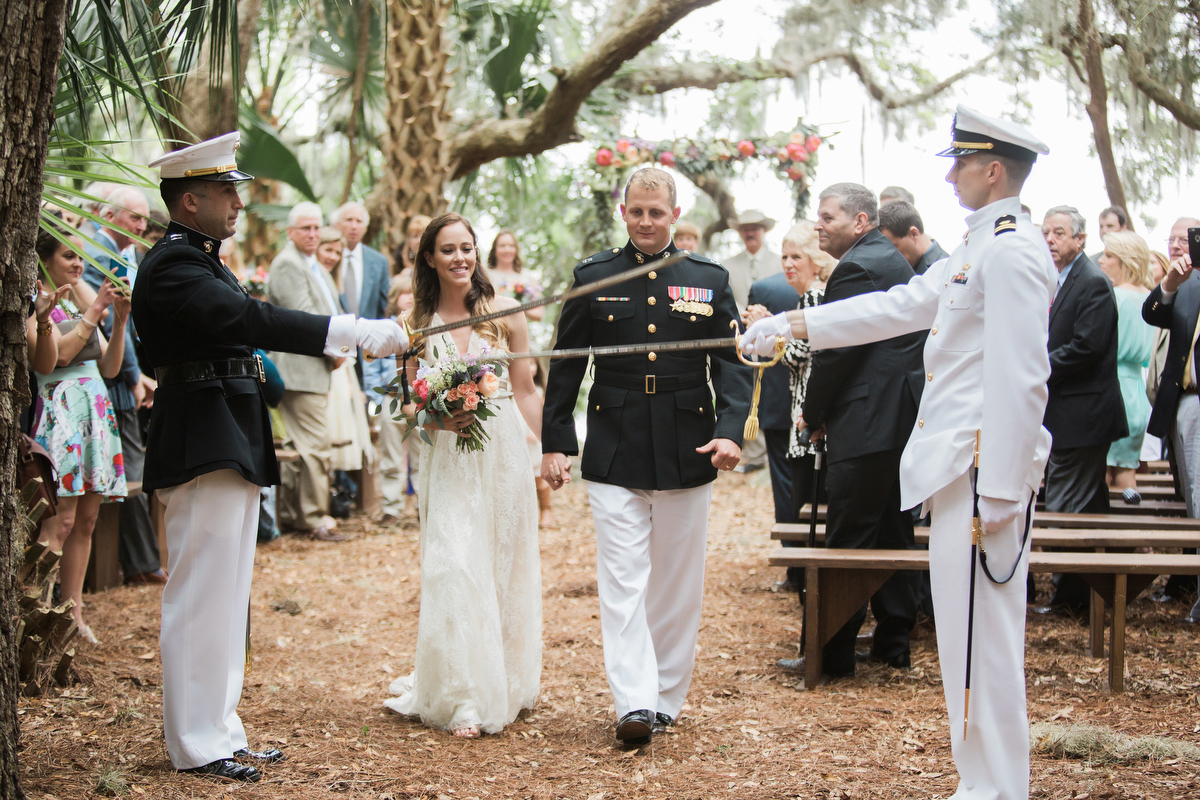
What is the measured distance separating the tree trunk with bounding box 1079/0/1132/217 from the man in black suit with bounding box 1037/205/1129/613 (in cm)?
74

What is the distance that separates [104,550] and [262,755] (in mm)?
3183

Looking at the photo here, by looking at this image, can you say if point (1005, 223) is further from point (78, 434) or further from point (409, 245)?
point (409, 245)

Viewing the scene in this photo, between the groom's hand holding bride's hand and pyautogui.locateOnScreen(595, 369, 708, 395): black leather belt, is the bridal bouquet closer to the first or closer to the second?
the groom's hand holding bride's hand

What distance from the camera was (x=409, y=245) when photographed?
8.70 m

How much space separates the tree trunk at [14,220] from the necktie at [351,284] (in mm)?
5425

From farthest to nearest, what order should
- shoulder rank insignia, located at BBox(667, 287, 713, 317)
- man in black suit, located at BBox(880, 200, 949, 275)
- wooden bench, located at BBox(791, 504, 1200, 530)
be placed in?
wooden bench, located at BBox(791, 504, 1200, 530) < man in black suit, located at BBox(880, 200, 949, 275) < shoulder rank insignia, located at BBox(667, 287, 713, 317)

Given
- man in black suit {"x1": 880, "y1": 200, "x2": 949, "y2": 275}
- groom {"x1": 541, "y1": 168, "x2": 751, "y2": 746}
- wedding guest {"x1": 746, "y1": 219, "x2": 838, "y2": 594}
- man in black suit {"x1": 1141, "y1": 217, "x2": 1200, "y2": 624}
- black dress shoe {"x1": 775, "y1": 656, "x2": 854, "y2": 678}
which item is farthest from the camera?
man in black suit {"x1": 1141, "y1": 217, "x2": 1200, "y2": 624}

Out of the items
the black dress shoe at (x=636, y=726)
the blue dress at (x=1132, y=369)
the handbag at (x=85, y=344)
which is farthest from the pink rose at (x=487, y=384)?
the blue dress at (x=1132, y=369)

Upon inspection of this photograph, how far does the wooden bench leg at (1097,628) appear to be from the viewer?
16.0 feet

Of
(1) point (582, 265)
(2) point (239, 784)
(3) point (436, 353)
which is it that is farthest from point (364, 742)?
(1) point (582, 265)

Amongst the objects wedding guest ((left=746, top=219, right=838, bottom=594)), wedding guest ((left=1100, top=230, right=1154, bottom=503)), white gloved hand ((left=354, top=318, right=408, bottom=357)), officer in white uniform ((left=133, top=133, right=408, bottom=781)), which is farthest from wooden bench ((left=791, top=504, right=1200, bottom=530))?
officer in white uniform ((left=133, top=133, right=408, bottom=781))

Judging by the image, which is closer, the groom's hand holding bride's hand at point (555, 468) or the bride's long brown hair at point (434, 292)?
the groom's hand holding bride's hand at point (555, 468)

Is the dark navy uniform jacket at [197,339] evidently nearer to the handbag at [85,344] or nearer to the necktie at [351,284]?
the handbag at [85,344]

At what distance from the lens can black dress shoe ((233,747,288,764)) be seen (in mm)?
3541
